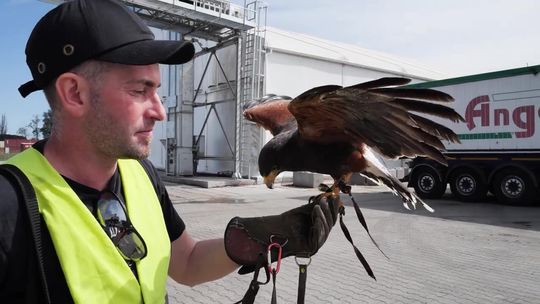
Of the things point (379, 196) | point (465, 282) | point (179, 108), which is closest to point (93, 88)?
point (465, 282)

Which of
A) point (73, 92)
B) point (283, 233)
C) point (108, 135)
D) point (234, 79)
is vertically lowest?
point (283, 233)

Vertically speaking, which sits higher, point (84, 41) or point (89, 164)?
point (84, 41)

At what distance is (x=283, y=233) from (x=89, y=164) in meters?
0.96

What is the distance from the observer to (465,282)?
5027 mm

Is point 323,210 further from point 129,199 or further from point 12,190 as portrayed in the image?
point 12,190

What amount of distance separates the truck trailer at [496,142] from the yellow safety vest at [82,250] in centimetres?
1104

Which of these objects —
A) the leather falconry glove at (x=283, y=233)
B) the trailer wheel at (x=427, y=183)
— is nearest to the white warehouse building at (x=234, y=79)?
the trailer wheel at (x=427, y=183)

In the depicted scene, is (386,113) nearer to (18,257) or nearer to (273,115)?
(273,115)

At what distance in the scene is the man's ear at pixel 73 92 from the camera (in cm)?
137

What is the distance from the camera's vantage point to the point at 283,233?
204 centimetres

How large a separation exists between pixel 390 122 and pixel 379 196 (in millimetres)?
12934

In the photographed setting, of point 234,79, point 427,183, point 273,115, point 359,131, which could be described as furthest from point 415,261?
point 234,79

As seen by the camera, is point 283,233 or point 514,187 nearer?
point 283,233

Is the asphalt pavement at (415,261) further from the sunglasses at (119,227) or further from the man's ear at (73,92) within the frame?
the man's ear at (73,92)
